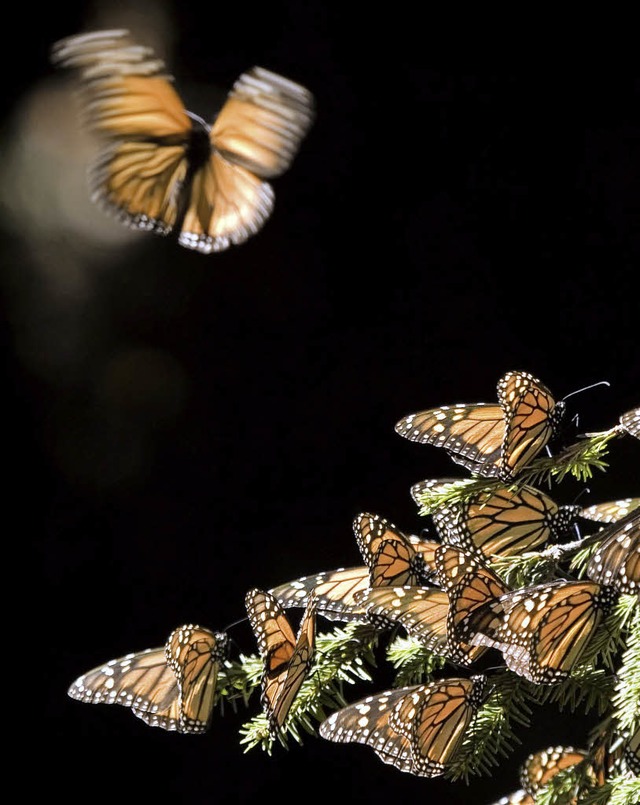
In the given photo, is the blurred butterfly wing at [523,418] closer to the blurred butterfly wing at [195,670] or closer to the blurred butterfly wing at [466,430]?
the blurred butterfly wing at [466,430]

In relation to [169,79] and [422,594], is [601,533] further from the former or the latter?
[169,79]

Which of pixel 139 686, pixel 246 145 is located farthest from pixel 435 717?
pixel 246 145

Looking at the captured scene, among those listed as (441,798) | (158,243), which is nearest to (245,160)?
(158,243)

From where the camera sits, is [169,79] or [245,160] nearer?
[169,79]

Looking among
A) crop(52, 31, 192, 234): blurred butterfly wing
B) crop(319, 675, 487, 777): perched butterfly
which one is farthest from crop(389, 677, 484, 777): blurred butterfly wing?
crop(52, 31, 192, 234): blurred butterfly wing

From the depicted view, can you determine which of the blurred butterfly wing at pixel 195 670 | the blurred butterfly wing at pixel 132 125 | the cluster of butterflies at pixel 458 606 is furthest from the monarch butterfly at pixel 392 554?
the blurred butterfly wing at pixel 132 125
